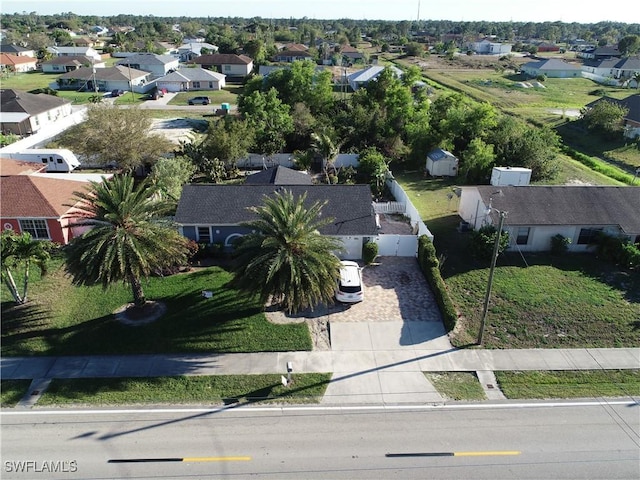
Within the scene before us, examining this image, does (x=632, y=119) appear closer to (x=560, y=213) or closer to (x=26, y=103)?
(x=560, y=213)

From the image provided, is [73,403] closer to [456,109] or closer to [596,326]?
[596,326]

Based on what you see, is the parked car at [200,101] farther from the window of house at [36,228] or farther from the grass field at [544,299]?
the grass field at [544,299]

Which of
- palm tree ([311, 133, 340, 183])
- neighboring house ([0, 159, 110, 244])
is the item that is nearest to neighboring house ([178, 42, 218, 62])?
palm tree ([311, 133, 340, 183])

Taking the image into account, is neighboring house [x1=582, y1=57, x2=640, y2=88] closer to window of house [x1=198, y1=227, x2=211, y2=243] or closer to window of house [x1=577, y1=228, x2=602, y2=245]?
window of house [x1=577, y1=228, x2=602, y2=245]

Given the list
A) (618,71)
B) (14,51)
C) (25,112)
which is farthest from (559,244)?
(14,51)

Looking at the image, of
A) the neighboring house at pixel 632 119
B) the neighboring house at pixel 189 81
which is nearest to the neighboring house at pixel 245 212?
the neighboring house at pixel 632 119

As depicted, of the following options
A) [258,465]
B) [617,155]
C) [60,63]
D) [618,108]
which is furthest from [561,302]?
[60,63]
